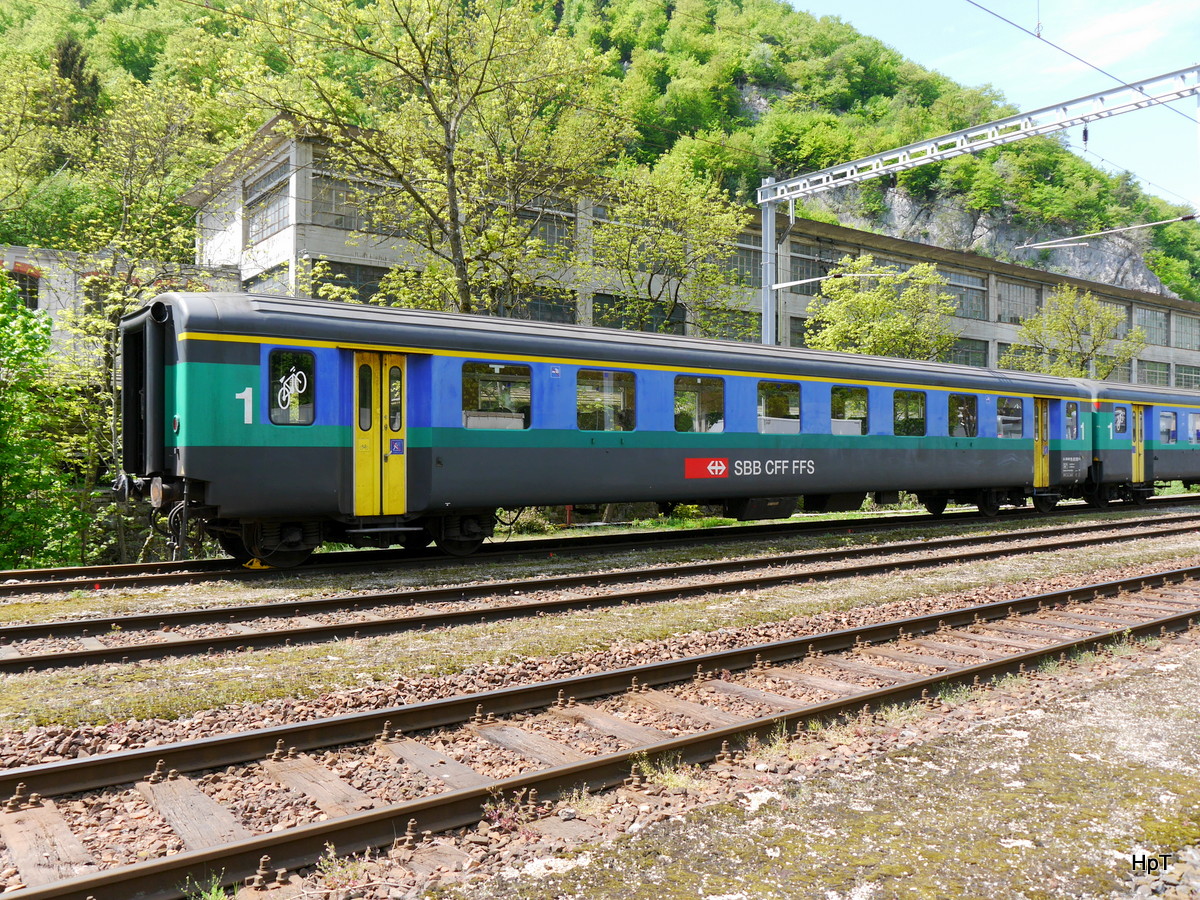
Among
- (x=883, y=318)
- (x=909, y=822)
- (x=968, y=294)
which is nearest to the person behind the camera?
(x=909, y=822)

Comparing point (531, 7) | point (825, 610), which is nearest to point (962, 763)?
point (825, 610)

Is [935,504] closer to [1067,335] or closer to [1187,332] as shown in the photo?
[1067,335]

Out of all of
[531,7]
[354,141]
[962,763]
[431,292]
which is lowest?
[962,763]

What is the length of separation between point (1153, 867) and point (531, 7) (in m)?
18.8

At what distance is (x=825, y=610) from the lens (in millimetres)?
9141

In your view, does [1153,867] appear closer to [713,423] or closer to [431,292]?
[713,423]

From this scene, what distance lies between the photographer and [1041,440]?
794 inches

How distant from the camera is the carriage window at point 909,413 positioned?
54.6ft

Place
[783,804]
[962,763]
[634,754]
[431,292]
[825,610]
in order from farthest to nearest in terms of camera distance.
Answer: [431,292] → [825,610] → [962,763] → [634,754] → [783,804]

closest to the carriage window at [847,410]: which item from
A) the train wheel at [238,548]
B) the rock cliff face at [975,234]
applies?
the train wheel at [238,548]

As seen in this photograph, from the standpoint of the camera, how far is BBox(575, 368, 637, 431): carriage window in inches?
496

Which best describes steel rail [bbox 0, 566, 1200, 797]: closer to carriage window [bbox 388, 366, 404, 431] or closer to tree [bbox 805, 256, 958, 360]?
carriage window [bbox 388, 366, 404, 431]

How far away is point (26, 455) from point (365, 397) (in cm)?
724

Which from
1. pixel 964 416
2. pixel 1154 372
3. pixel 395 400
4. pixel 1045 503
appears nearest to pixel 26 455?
pixel 395 400
